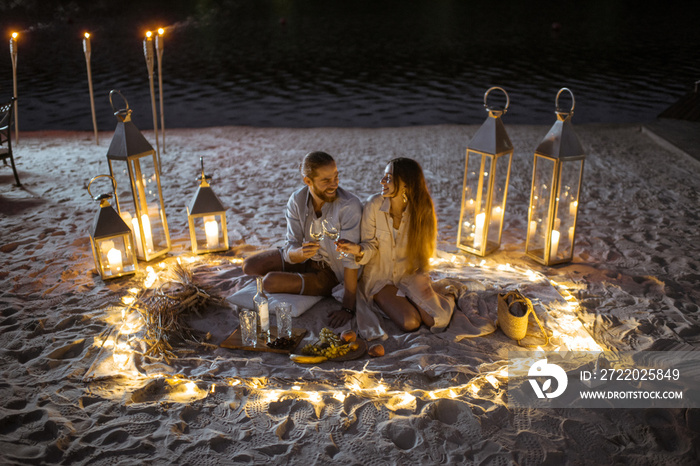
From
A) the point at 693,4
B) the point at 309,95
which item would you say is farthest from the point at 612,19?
the point at 309,95

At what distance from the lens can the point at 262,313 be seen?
2.91 m

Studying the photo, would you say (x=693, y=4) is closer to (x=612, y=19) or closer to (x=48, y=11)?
(x=612, y=19)

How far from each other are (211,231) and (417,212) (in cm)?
179

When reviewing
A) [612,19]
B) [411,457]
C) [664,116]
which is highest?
[612,19]

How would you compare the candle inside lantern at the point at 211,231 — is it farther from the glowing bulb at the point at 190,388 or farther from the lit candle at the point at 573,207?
the lit candle at the point at 573,207

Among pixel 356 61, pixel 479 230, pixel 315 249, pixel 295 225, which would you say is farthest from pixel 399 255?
pixel 356 61

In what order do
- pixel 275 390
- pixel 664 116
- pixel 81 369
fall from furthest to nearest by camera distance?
pixel 664 116 < pixel 81 369 < pixel 275 390

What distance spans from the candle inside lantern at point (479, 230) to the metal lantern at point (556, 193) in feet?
1.11

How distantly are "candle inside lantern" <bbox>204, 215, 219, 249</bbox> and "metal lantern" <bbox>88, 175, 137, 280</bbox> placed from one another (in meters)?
0.57

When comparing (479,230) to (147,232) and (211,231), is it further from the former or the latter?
(147,232)

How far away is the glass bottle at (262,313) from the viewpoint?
9.43 feet

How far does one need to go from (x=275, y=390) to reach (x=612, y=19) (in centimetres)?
2337

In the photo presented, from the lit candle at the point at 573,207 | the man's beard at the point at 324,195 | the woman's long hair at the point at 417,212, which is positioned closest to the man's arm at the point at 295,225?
the man's beard at the point at 324,195

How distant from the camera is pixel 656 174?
5.75m
